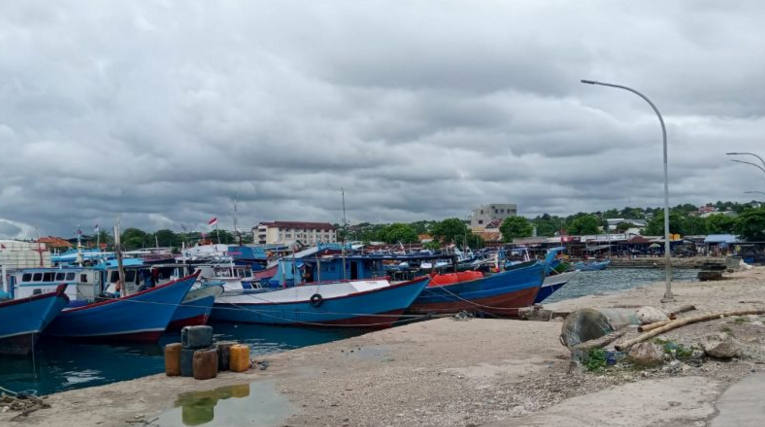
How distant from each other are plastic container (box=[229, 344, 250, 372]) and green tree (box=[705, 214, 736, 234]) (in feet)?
313

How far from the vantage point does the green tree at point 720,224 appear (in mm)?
93688

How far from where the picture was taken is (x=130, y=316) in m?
23.0

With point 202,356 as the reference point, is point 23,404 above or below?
below

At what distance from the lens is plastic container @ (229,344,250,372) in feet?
41.2

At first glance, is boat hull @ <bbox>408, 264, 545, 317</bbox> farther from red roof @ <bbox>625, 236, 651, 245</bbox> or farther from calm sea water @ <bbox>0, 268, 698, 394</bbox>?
red roof @ <bbox>625, 236, 651, 245</bbox>

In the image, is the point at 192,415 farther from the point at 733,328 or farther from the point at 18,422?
the point at 733,328

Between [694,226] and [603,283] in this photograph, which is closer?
[603,283]

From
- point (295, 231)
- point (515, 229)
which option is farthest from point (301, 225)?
point (515, 229)

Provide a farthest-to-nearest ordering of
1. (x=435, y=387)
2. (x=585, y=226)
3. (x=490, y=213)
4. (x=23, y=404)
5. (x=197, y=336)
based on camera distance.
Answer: (x=490, y=213) < (x=585, y=226) < (x=197, y=336) < (x=435, y=387) < (x=23, y=404)

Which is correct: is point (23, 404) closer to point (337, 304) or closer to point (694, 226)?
point (337, 304)

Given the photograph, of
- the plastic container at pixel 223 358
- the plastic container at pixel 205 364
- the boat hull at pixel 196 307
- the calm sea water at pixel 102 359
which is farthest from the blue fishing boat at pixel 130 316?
the plastic container at pixel 205 364

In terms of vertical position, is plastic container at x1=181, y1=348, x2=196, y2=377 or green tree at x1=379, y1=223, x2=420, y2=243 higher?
green tree at x1=379, y1=223, x2=420, y2=243

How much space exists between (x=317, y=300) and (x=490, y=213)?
430ft

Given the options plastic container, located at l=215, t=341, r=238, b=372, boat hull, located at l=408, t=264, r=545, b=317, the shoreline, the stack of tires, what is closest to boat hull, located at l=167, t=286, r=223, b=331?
boat hull, located at l=408, t=264, r=545, b=317
